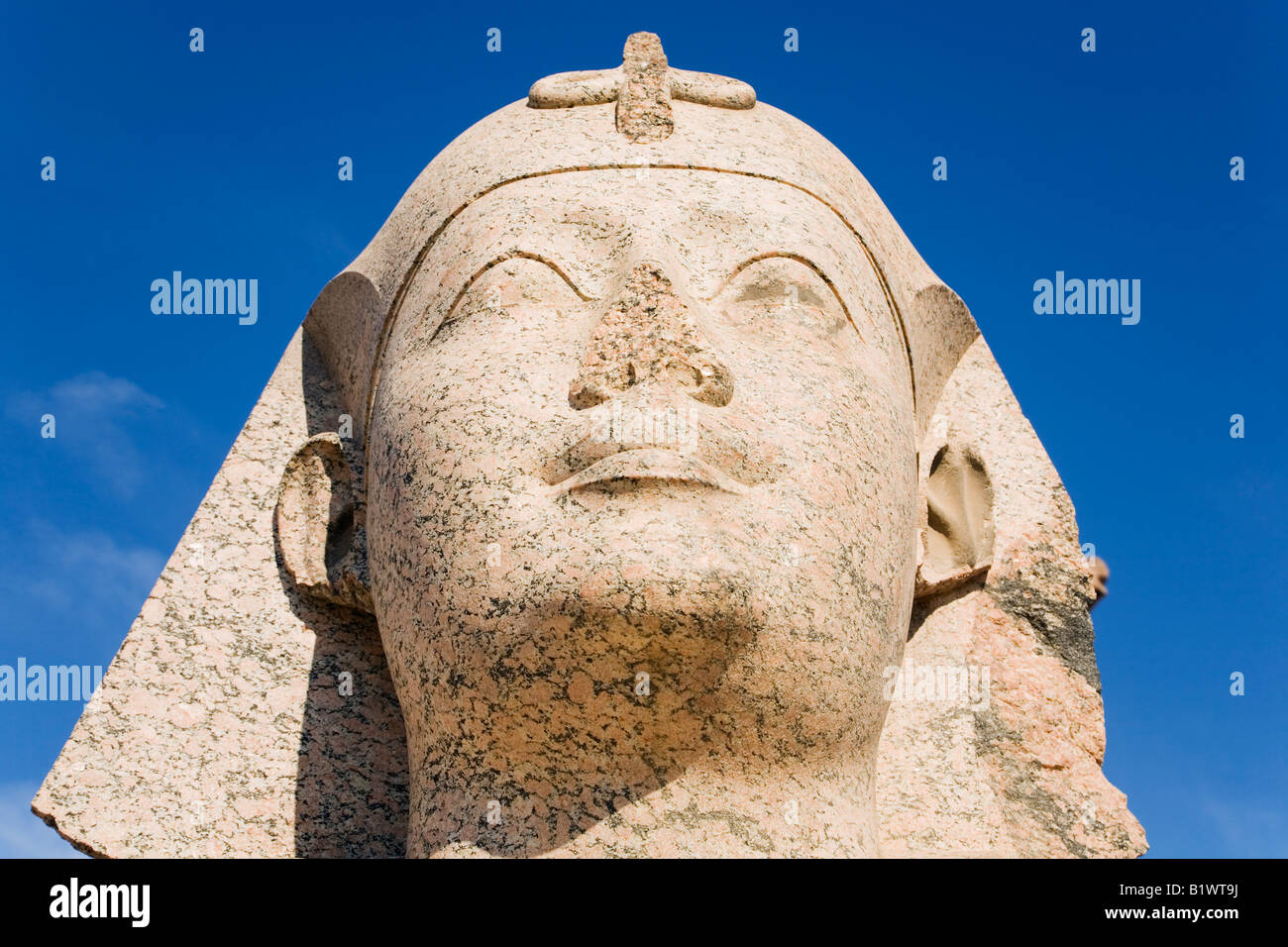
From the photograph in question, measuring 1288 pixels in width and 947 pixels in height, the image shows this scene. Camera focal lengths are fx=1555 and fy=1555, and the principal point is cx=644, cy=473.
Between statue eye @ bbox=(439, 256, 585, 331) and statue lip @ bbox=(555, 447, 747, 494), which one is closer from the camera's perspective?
statue lip @ bbox=(555, 447, 747, 494)

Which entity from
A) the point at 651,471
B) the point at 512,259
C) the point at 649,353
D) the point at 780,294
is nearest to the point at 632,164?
the point at 512,259

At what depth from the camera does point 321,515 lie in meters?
4.61

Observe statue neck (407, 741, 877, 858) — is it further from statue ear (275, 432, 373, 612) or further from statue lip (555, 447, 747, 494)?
statue ear (275, 432, 373, 612)

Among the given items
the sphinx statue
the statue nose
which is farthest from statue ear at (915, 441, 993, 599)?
the statue nose

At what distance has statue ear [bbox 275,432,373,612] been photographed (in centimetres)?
452

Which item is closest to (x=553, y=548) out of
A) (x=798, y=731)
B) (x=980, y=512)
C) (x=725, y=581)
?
(x=725, y=581)

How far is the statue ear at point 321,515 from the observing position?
4523mm

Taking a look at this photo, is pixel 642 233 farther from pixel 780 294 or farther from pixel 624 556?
pixel 624 556

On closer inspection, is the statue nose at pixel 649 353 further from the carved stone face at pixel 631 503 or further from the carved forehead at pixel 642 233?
the carved forehead at pixel 642 233

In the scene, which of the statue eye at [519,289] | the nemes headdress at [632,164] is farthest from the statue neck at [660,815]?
the nemes headdress at [632,164]

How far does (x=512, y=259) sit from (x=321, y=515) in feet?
3.29

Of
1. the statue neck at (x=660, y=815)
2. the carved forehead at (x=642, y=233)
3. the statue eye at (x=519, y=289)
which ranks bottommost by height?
the statue neck at (x=660, y=815)

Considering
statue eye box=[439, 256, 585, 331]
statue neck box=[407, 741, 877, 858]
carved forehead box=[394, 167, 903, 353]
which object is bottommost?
statue neck box=[407, 741, 877, 858]

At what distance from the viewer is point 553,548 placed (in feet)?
11.7
